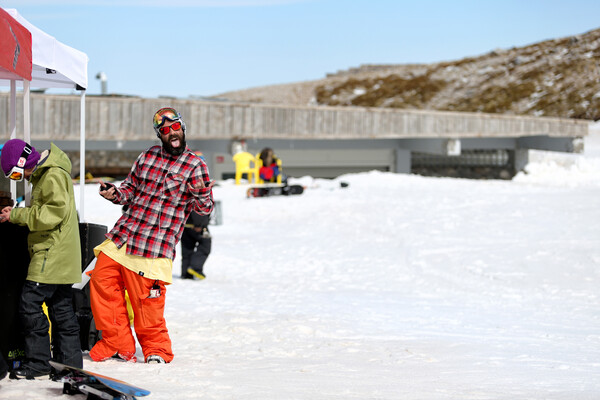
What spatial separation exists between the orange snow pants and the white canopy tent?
0.61m

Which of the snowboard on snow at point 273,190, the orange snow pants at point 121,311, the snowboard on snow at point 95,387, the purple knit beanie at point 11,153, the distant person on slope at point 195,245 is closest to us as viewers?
the snowboard on snow at point 95,387

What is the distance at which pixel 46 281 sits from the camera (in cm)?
423

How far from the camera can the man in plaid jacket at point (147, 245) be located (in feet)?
15.8

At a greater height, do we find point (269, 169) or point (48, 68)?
point (48, 68)

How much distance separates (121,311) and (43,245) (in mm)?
833

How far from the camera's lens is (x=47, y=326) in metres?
4.32

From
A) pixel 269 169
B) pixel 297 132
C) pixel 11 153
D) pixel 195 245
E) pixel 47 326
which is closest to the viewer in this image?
pixel 11 153

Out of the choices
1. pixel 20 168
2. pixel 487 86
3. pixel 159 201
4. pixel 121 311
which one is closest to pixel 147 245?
pixel 159 201

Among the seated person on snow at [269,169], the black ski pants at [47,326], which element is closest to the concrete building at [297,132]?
the seated person on snow at [269,169]

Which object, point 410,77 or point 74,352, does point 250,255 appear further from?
point 410,77

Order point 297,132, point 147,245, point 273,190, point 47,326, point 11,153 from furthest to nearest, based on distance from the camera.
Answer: point 297,132, point 273,190, point 147,245, point 47,326, point 11,153

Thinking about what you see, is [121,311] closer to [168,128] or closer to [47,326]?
[47,326]

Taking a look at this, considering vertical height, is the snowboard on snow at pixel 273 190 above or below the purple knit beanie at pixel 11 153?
below

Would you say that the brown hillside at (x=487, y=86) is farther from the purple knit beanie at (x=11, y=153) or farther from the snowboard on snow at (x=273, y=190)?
the purple knit beanie at (x=11, y=153)
